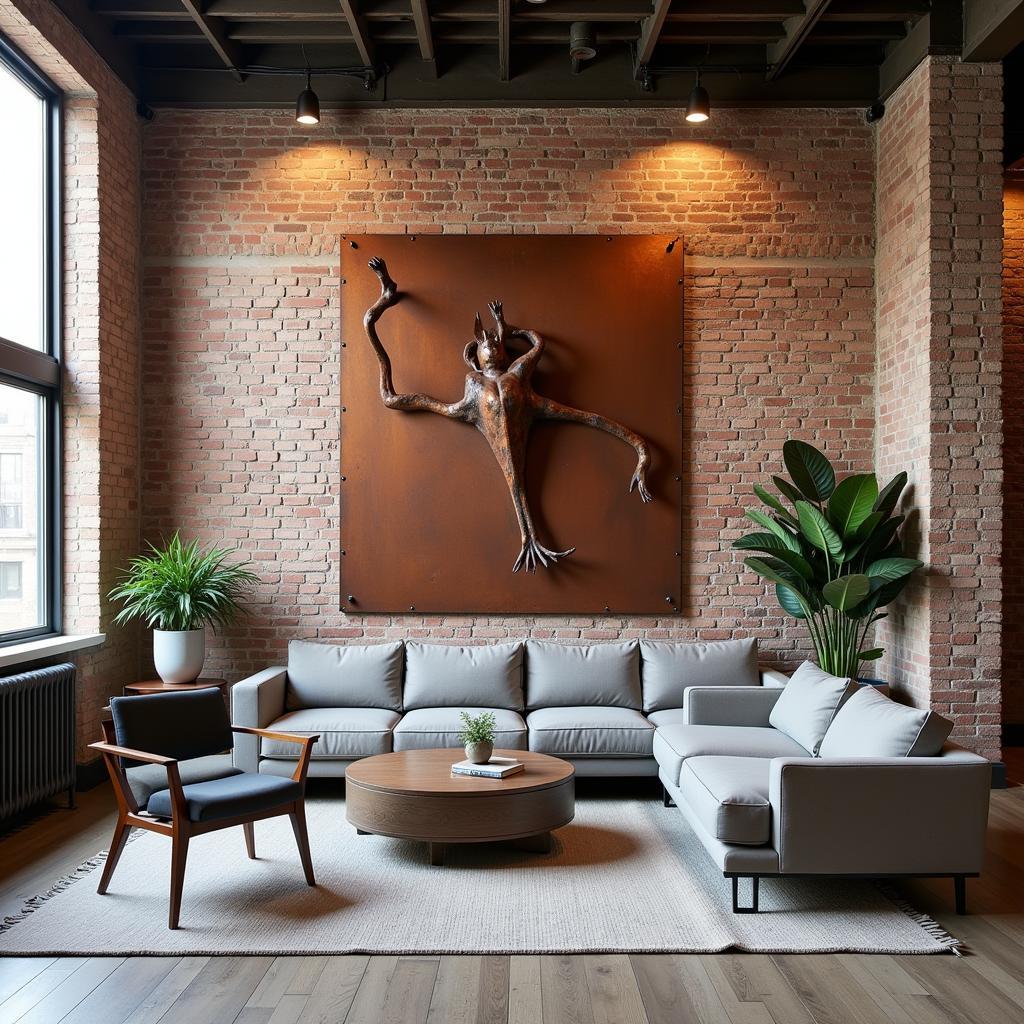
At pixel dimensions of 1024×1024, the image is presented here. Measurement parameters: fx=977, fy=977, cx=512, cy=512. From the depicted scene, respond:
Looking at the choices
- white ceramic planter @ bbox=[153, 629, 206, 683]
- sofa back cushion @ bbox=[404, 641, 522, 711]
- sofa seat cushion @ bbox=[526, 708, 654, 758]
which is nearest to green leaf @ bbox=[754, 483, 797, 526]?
sofa seat cushion @ bbox=[526, 708, 654, 758]

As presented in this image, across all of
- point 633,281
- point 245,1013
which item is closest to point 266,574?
point 633,281

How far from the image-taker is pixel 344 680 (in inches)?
238

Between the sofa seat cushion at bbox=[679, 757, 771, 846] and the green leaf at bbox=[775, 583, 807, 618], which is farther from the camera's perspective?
the green leaf at bbox=[775, 583, 807, 618]

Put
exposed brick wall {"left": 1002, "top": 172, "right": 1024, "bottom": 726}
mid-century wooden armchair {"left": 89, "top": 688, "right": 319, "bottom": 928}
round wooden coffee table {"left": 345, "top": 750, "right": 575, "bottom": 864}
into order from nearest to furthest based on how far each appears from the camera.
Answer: mid-century wooden armchair {"left": 89, "top": 688, "right": 319, "bottom": 928} → round wooden coffee table {"left": 345, "top": 750, "right": 575, "bottom": 864} → exposed brick wall {"left": 1002, "top": 172, "right": 1024, "bottom": 726}

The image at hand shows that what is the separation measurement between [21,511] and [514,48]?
4259 millimetres

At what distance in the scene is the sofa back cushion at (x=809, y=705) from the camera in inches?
187

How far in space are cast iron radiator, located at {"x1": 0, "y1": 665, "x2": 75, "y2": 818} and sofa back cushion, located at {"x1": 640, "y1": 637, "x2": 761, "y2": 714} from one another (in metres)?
3.37

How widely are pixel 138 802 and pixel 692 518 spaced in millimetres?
3880

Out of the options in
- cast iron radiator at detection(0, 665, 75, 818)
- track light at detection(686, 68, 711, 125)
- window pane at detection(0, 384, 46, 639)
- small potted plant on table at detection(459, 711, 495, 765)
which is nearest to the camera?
small potted plant on table at detection(459, 711, 495, 765)

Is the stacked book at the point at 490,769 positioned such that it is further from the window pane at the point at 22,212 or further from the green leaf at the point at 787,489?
the window pane at the point at 22,212

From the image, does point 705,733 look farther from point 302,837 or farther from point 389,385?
point 389,385

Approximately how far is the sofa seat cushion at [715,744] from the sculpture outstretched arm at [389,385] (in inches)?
98.1

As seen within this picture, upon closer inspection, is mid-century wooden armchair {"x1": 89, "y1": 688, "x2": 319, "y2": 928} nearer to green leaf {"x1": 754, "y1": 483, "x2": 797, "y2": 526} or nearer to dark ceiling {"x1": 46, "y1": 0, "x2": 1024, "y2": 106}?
green leaf {"x1": 754, "y1": 483, "x2": 797, "y2": 526}

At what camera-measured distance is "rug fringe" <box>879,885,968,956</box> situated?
11.6ft
